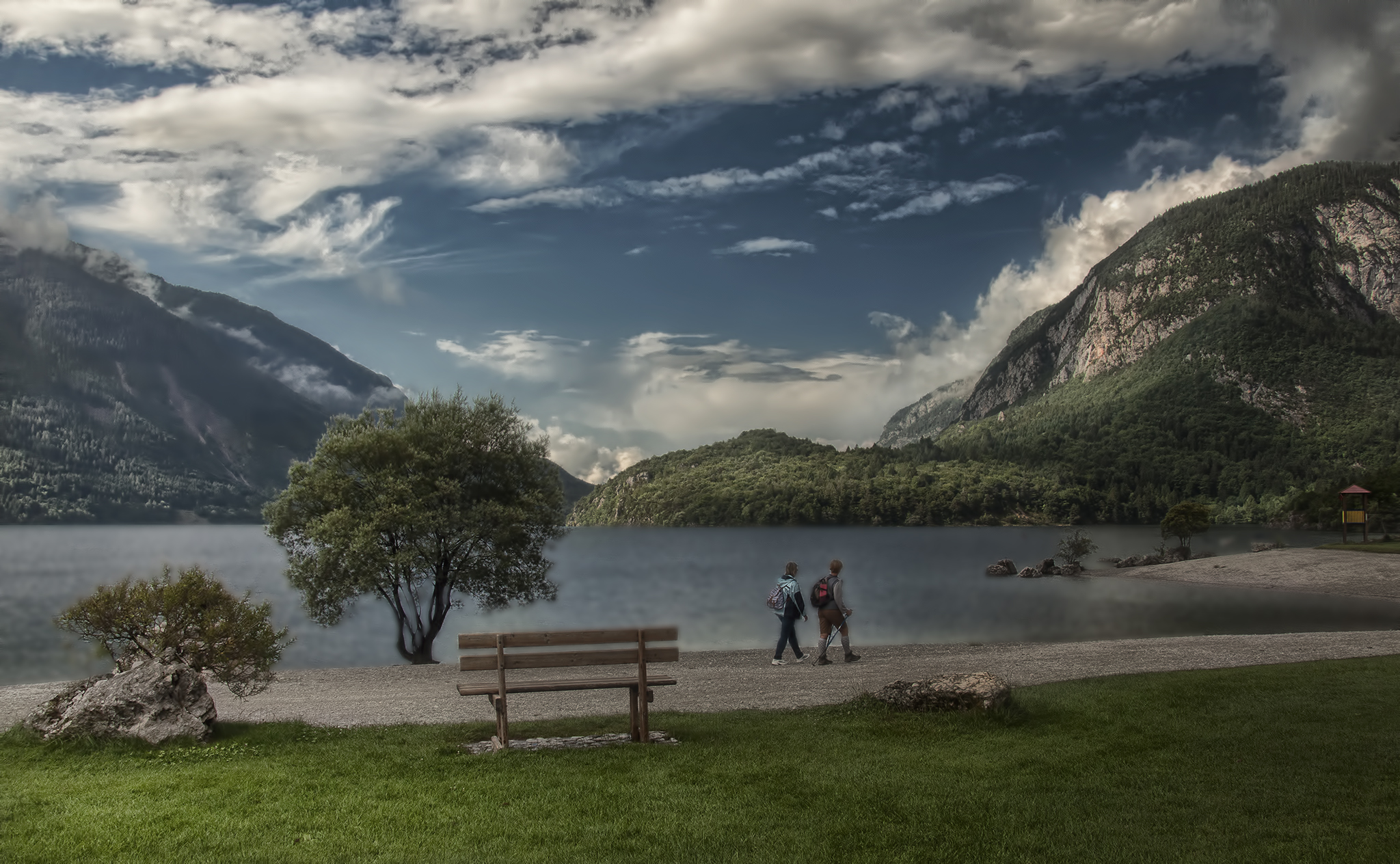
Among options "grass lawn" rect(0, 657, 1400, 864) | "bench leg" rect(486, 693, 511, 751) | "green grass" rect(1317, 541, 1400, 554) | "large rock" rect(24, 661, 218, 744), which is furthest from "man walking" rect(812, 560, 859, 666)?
"green grass" rect(1317, 541, 1400, 554)

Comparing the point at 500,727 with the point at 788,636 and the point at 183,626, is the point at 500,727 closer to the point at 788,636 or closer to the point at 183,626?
the point at 183,626

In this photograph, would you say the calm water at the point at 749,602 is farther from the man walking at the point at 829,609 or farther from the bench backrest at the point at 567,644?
the man walking at the point at 829,609

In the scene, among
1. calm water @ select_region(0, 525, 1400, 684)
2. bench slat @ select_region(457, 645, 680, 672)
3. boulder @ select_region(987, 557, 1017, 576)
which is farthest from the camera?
boulder @ select_region(987, 557, 1017, 576)

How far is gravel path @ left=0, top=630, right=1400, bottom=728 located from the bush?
105 cm

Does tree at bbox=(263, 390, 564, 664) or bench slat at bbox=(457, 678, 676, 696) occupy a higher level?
tree at bbox=(263, 390, 564, 664)

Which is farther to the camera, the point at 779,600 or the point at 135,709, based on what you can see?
the point at 779,600

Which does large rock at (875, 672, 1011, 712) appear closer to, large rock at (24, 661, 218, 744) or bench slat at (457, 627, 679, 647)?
bench slat at (457, 627, 679, 647)

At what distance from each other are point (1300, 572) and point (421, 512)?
183 feet

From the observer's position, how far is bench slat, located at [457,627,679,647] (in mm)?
11711

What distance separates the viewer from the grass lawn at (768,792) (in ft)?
24.5

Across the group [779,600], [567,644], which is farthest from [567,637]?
[779,600]

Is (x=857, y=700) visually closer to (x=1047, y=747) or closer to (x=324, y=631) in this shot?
(x=1047, y=747)

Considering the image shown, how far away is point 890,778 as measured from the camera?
9.59 m

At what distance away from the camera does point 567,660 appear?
39.2 ft
